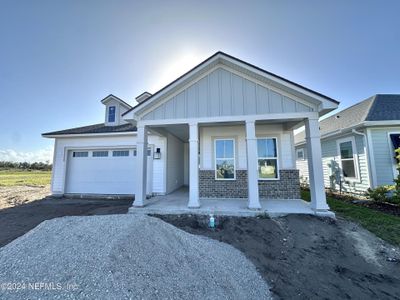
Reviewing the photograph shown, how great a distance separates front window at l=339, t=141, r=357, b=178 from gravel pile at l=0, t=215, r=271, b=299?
9.03 m

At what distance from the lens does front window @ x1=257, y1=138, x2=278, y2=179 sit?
7.66 m

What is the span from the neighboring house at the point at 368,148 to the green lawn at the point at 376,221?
8.61 feet

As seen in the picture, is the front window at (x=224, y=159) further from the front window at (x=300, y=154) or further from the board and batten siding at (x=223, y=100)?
the front window at (x=300, y=154)

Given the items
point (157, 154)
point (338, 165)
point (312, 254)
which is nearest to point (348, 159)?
point (338, 165)

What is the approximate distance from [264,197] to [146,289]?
6.47 metres

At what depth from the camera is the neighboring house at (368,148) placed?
7883 millimetres

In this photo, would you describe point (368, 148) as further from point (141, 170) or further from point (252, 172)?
point (141, 170)

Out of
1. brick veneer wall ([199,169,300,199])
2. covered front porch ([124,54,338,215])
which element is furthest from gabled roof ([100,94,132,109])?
brick veneer wall ([199,169,300,199])

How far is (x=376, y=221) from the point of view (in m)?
5.28

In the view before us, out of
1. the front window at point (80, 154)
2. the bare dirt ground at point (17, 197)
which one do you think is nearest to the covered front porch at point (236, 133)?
the front window at point (80, 154)

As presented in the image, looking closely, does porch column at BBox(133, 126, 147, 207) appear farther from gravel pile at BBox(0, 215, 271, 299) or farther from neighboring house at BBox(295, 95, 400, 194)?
neighboring house at BBox(295, 95, 400, 194)

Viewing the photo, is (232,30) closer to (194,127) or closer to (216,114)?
(216,114)

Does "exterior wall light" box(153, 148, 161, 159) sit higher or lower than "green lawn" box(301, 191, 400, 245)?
higher

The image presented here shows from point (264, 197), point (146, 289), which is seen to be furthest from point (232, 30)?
point (146, 289)
